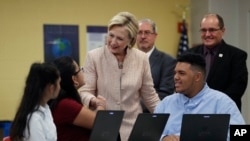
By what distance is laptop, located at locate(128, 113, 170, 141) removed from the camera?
2006 millimetres

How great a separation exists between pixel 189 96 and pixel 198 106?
3.7 inches

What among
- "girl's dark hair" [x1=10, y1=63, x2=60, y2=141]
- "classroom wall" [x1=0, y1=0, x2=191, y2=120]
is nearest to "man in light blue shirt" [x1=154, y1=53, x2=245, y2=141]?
"girl's dark hair" [x1=10, y1=63, x2=60, y2=141]

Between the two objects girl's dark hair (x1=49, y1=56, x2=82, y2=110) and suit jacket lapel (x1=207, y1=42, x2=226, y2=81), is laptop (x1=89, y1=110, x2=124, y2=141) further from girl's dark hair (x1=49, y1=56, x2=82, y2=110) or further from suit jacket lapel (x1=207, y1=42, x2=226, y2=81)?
suit jacket lapel (x1=207, y1=42, x2=226, y2=81)

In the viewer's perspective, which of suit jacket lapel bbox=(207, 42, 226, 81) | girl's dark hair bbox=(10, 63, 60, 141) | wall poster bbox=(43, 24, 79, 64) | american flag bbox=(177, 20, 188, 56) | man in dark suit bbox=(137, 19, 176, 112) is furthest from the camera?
american flag bbox=(177, 20, 188, 56)

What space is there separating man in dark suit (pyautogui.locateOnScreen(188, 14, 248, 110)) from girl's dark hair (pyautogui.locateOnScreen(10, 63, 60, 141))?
5.22ft

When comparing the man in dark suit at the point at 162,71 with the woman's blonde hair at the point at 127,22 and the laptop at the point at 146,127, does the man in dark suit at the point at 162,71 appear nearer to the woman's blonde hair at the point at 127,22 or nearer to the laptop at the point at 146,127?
the woman's blonde hair at the point at 127,22

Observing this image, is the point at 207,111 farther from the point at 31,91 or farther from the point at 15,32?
the point at 15,32

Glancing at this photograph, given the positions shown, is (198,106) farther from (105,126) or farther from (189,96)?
(105,126)

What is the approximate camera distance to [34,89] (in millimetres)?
2043

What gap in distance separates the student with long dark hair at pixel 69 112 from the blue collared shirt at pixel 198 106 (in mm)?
521

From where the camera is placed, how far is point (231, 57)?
336 centimetres

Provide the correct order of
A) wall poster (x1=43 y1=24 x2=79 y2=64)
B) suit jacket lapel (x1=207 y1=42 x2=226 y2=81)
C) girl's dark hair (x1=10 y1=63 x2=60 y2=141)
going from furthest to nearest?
wall poster (x1=43 y1=24 x2=79 y2=64) → suit jacket lapel (x1=207 y1=42 x2=226 y2=81) → girl's dark hair (x1=10 y1=63 x2=60 y2=141)

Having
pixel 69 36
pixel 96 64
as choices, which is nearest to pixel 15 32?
pixel 69 36

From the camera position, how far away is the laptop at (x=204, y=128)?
1.97 metres
